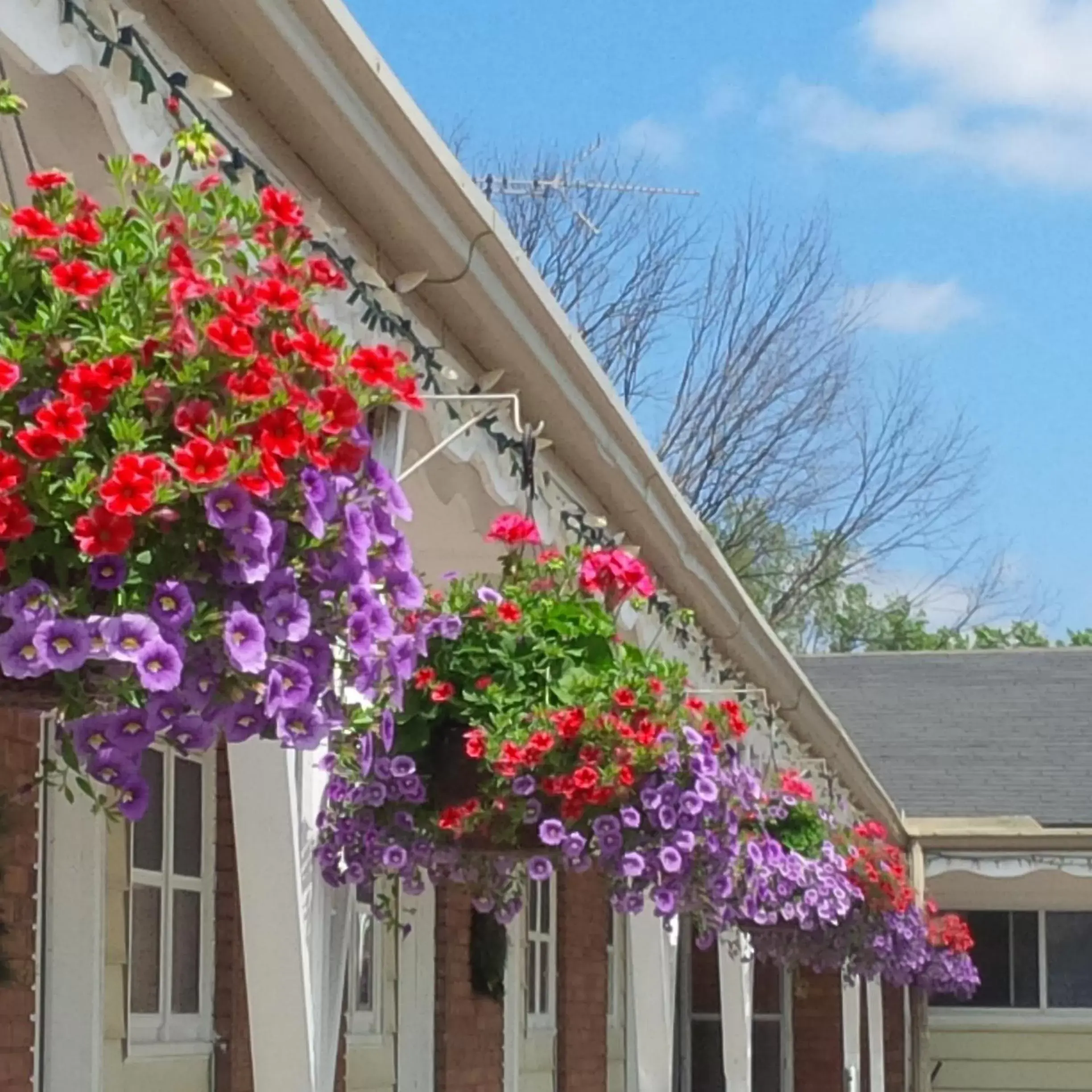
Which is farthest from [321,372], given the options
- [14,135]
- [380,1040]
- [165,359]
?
[380,1040]

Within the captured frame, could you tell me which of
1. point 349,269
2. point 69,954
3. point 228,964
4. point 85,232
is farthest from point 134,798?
point 228,964

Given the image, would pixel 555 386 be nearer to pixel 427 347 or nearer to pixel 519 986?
pixel 427 347

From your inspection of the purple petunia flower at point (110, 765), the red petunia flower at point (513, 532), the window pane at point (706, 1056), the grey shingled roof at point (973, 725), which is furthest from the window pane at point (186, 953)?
the grey shingled roof at point (973, 725)

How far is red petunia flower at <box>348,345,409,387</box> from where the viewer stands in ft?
11.0

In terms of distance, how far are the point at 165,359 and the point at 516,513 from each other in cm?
350

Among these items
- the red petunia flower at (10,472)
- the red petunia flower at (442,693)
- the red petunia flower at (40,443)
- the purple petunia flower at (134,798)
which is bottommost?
the purple petunia flower at (134,798)

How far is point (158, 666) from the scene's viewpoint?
2.92m

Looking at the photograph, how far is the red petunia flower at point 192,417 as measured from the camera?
2980 mm

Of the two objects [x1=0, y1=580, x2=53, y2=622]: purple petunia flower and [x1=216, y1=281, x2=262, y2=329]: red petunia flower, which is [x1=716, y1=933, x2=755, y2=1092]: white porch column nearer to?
[x1=216, y1=281, x2=262, y2=329]: red petunia flower

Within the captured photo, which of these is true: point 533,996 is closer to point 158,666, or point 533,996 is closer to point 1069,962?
point 158,666

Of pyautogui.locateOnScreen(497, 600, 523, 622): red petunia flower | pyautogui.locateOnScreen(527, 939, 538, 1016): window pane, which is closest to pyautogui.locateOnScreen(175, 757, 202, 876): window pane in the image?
pyautogui.locateOnScreen(497, 600, 523, 622): red petunia flower

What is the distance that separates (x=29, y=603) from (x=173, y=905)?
4562 millimetres

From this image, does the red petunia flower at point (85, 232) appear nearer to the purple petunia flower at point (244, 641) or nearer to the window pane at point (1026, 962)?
the purple petunia flower at point (244, 641)

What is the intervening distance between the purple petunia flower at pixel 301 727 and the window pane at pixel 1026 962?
19068 mm
